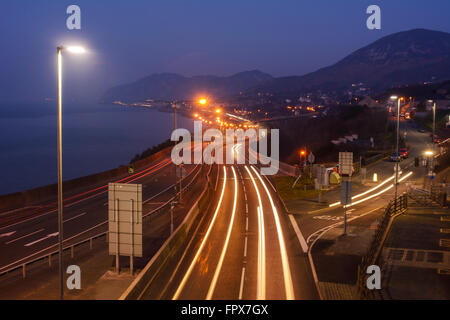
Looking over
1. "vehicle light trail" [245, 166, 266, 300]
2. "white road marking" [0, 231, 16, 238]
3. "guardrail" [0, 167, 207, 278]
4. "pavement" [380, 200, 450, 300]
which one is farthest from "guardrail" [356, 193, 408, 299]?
"white road marking" [0, 231, 16, 238]

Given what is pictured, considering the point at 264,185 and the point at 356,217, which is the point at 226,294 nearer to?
the point at 356,217

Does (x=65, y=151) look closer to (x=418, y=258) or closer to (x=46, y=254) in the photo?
(x=46, y=254)

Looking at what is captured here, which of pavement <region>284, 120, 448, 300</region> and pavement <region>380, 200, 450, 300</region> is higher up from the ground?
pavement <region>380, 200, 450, 300</region>

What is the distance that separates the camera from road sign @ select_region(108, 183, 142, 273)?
14.0 metres

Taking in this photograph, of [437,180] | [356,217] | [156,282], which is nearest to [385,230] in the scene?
[356,217]

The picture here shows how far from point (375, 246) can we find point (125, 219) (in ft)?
28.3

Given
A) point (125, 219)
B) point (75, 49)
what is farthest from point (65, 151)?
point (75, 49)

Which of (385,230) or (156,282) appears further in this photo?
(385,230)

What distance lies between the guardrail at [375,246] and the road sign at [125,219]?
6736 millimetres

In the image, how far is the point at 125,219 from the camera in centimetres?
1416

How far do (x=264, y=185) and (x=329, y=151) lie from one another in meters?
37.8

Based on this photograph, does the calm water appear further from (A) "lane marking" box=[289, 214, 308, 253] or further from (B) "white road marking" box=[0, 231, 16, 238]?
(A) "lane marking" box=[289, 214, 308, 253]

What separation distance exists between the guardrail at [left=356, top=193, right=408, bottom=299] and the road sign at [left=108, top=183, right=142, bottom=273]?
674cm

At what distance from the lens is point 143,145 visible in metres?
142
